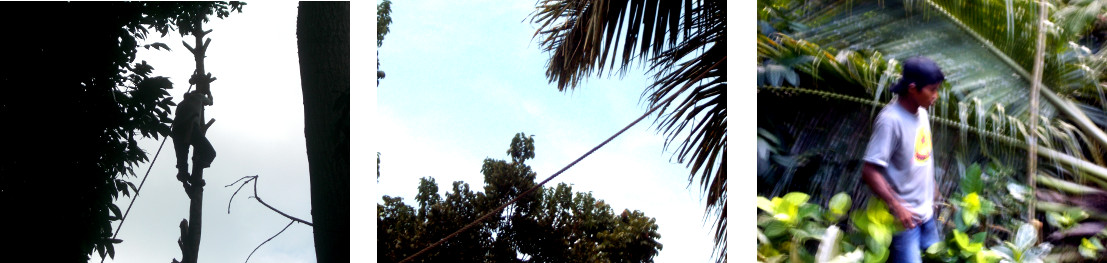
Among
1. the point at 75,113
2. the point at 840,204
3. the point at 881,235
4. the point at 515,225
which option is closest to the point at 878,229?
the point at 881,235

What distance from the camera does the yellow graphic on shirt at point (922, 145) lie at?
251 centimetres

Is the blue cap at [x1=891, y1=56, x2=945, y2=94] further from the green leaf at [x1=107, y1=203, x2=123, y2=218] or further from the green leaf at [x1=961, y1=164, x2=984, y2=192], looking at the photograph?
the green leaf at [x1=107, y1=203, x2=123, y2=218]

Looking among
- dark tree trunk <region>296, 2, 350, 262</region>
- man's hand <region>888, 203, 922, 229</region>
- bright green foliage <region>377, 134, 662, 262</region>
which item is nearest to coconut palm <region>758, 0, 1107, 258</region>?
man's hand <region>888, 203, 922, 229</region>

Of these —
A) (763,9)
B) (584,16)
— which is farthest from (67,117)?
(763,9)

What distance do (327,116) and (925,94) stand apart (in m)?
1.87

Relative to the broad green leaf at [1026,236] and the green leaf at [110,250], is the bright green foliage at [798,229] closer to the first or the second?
the broad green leaf at [1026,236]

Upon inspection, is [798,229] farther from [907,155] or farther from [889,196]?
[907,155]

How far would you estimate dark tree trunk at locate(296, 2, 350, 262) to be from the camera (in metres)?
2.65

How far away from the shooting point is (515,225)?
335cm

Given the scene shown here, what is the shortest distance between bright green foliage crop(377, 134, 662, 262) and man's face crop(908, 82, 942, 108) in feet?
3.59

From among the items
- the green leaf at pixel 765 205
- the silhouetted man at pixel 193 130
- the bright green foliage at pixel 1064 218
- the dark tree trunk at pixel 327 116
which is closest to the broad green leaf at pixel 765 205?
the green leaf at pixel 765 205

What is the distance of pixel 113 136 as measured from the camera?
2660 millimetres

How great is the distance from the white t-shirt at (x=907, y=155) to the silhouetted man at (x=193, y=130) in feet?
6.79

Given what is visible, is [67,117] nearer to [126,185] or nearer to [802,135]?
[126,185]
